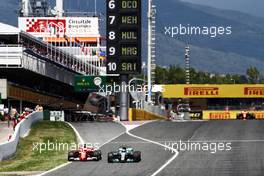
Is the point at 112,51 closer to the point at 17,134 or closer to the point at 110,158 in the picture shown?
the point at 17,134

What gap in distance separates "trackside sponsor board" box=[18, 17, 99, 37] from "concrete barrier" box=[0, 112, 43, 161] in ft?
227

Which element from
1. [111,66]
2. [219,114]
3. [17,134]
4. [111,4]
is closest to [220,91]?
[219,114]

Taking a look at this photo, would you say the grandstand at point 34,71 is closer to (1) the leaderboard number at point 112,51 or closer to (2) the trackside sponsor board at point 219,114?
(1) the leaderboard number at point 112,51

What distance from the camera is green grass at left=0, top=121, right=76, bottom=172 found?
3890cm

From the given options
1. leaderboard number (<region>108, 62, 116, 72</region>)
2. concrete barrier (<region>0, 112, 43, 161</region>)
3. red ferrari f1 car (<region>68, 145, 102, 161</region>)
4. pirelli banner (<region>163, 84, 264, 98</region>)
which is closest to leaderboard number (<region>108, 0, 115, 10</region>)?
leaderboard number (<region>108, 62, 116, 72</region>)

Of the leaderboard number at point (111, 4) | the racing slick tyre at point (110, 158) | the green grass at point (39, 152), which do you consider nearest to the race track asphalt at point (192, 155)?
the racing slick tyre at point (110, 158)

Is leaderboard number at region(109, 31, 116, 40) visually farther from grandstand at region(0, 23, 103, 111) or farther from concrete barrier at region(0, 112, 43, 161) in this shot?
A: grandstand at region(0, 23, 103, 111)

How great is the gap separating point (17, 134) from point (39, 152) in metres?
2.83

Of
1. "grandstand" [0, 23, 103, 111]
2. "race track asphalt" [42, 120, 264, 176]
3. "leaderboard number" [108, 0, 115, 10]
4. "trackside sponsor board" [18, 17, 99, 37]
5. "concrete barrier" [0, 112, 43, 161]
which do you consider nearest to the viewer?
"race track asphalt" [42, 120, 264, 176]

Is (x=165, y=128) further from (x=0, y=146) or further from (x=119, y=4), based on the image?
(x=0, y=146)

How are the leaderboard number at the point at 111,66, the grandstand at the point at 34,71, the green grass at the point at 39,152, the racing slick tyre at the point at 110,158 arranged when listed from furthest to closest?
the grandstand at the point at 34,71 < the leaderboard number at the point at 111,66 < the green grass at the point at 39,152 < the racing slick tyre at the point at 110,158

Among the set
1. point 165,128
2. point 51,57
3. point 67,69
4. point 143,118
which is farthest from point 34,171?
point 67,69

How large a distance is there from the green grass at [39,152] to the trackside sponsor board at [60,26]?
72.6 m

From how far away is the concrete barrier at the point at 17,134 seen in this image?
41.6 m
